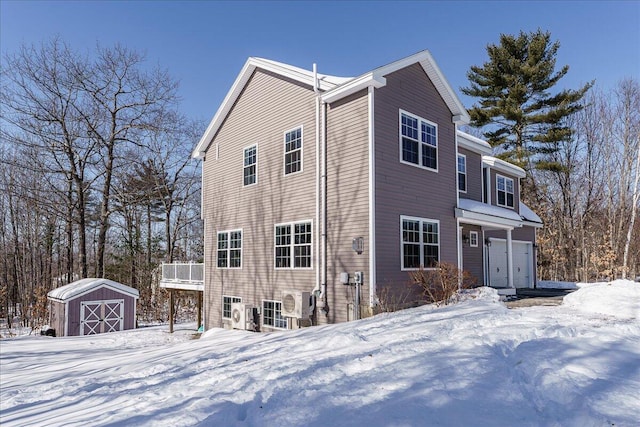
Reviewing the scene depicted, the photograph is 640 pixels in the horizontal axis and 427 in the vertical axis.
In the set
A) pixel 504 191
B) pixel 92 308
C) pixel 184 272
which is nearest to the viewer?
Result: pixel 504 191

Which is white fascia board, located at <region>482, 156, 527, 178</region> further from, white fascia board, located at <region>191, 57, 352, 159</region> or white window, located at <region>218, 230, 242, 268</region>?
white window, located at <region>218, 230, 242, 268</region>

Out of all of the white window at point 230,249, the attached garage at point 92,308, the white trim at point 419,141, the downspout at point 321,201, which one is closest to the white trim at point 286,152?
the downspout at point 321,201

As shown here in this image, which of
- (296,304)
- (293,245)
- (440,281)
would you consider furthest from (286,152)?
(440,281)

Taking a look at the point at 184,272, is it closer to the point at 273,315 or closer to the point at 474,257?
the point at 273,315

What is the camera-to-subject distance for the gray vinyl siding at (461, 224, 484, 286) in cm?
1445

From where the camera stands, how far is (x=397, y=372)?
4504 millimetres

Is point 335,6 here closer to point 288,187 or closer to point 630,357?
point 288,187

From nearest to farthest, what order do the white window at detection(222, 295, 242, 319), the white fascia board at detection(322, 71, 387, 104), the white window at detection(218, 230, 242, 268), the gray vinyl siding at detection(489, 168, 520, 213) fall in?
1. the white fascia board at detection(322, 71, 387, 104)
2. the white window at detection(218, 230, 242, 268)
3. the white window at detection(222, 295, 242, 319)
4. the gray vinyl siding at detection(489, 168, 520, 213)

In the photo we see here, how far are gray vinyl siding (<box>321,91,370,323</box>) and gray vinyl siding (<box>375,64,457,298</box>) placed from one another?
1.09 feet

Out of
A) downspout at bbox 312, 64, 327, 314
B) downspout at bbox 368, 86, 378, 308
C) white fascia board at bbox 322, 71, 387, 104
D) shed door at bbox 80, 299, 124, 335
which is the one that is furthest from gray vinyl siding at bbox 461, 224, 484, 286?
shed door at bbox 80, 299, 124, 335

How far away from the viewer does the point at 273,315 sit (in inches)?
500

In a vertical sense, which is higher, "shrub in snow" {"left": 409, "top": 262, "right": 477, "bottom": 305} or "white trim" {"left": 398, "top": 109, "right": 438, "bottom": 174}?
"white trim" {"left": 398, "top": 109, "right": 438, "bottom": 174}

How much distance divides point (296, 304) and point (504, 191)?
10495 millimetres

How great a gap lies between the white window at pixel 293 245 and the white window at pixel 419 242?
2.54m
